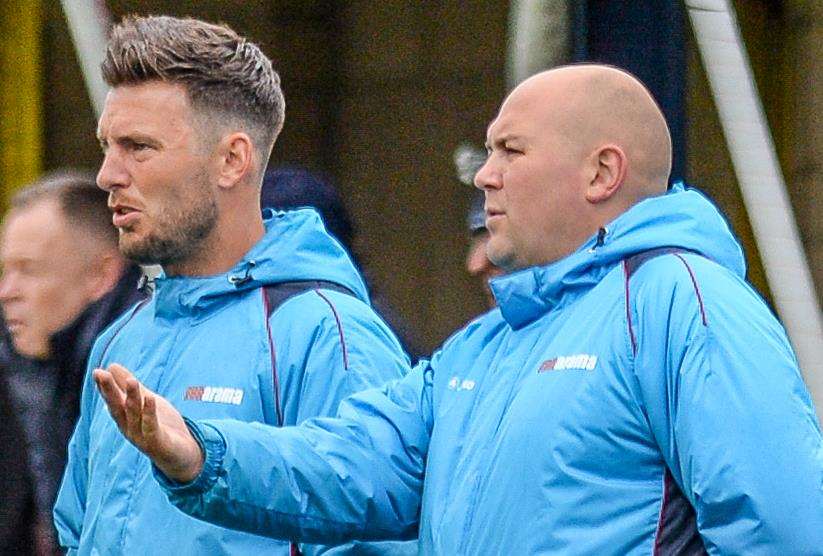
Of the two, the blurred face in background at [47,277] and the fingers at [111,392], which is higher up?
the fingers at [111,392]

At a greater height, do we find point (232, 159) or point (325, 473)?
point (232, 159)

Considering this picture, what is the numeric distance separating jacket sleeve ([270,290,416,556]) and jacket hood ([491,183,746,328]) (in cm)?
45

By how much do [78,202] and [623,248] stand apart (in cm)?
235

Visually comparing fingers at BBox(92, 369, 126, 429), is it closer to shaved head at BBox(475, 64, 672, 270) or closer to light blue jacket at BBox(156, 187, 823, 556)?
light blue jacket at BBox(156, 187, 823, 556)

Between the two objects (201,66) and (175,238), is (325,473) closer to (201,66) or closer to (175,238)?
(175,238)

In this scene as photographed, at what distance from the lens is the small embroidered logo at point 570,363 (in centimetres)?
306

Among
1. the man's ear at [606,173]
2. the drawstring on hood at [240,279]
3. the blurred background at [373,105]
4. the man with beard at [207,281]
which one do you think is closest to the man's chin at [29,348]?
the man with beard at [207,281]

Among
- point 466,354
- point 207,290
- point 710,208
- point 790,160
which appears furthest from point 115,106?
point 790,160

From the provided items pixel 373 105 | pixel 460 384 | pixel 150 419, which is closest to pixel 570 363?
pixel 460 384

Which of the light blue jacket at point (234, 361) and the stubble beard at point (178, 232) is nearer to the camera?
the light blue jacket at point (234, 361)

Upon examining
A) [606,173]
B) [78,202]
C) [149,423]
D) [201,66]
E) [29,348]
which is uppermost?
[201,66]

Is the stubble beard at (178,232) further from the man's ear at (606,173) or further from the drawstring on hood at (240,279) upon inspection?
the man's ear at (606,173)

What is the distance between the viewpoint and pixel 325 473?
339 cm

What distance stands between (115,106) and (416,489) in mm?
1002
